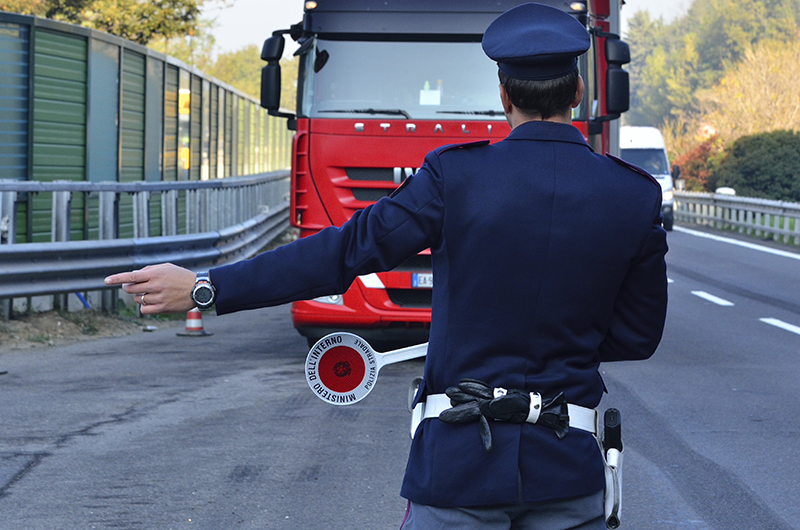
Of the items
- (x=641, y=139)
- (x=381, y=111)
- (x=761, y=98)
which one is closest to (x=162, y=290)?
(x=381, y=111)

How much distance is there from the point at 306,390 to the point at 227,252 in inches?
232

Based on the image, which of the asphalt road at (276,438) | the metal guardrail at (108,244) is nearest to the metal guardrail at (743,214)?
the metal guardrail at (108,244)

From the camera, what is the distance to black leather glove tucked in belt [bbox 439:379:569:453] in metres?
2.24

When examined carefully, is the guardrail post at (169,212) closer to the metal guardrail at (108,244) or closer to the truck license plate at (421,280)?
the metal guardrail at (108,244)

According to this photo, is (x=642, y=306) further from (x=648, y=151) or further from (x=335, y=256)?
(x=648, y=151)

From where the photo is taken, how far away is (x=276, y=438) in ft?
21.6

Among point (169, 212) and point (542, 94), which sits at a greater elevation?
point (542, 94)

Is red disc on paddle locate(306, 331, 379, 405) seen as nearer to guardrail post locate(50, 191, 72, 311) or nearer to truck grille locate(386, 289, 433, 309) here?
truck grille locate(386, 289, 433, 309)

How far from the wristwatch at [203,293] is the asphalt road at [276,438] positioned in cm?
281

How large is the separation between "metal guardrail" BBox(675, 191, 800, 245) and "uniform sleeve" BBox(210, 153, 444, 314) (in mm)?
23347

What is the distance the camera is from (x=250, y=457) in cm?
612

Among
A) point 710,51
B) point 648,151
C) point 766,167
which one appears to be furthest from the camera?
point 710,51

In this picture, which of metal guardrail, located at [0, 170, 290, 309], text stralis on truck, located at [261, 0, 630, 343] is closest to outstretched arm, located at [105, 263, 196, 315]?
text stralis on truck, located at [261, 0, 630, 343]

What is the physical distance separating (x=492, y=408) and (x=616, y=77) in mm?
7101
